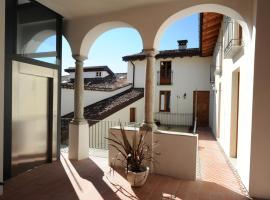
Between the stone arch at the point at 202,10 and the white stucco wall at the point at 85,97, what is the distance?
764cm

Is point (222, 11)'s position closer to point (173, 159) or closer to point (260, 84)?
point (260, 84)

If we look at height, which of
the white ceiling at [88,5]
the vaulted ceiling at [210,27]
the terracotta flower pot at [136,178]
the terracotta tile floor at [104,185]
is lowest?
the terracotta tile floor at [104,185]

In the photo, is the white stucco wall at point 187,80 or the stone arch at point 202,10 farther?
the white stucco wall at point 187,80

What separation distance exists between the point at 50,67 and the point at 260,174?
4.45 metres

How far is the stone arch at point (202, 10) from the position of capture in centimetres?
367

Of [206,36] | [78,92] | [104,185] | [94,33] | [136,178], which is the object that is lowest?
[104,185]

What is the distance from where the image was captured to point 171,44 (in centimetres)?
1602

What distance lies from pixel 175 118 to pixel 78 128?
28.9ft

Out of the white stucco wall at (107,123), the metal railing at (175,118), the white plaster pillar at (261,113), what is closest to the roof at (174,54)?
the white stucco wall at (107,123)

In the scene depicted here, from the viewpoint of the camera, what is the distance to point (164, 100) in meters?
13.5

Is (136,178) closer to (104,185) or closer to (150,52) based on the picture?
(104,185)

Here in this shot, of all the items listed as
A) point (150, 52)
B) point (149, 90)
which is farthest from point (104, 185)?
point (150, 52)

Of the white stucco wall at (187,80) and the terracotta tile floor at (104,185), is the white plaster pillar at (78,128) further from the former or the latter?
the white stucco wall at (187,80)

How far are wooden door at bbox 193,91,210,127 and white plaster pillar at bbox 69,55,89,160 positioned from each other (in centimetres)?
787
